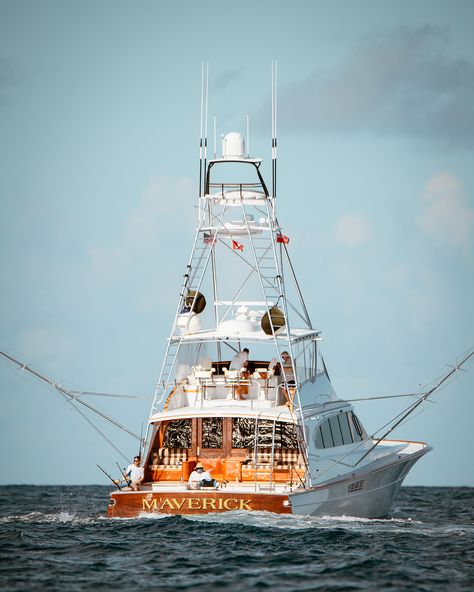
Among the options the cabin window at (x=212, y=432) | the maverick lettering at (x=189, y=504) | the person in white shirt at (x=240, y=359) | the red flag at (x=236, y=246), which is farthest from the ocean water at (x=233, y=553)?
the red flag at (x=236, y=246)

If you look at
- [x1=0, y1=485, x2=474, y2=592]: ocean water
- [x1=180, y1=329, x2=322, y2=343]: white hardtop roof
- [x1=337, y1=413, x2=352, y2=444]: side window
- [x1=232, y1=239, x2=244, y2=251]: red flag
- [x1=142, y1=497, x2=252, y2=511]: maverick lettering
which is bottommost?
[x1=0, y1=485, x2=474, y2=592]: ocean water

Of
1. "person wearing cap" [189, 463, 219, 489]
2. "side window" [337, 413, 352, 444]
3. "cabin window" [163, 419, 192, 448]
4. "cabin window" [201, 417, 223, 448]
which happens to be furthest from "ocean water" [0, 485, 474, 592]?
"side window" [337, 413, 352, 444]

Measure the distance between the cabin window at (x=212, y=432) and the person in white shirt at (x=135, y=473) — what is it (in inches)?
71.0

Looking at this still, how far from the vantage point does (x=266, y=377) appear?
35.3 metres

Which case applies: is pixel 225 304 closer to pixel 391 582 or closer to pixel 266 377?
pixel 266 377

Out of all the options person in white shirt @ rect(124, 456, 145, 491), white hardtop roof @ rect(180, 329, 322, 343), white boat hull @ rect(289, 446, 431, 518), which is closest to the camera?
white boat hull @ rect(289, 446, 431, 518)

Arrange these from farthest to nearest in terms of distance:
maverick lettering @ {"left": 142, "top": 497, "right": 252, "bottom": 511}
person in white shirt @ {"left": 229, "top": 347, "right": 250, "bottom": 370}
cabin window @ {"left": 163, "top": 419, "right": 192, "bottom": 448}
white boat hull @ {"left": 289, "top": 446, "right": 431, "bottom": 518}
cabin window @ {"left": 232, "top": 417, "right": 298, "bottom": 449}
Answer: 1. person in white shirt @ {"left": 229, "top": 347, "right": 250, "bottom": 370}
2. cabin window @ {"left": 163, "top": 419, "right": 192, "bottom": 448}
3. cabin window @ {"left": 232, "top": 417, "right": 298, "bottom": 449}
4. white boat hull @ {"left": 289, "top": 446, "right": 431, "bottom": 518}
5. maverick lettering @ {"left": 142, "top": 497, "right": 252, "bottom": 511}

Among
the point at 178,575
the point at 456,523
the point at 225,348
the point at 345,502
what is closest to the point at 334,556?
the point at 178,575

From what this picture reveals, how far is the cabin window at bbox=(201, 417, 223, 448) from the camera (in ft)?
113

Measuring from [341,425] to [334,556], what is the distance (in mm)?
9440

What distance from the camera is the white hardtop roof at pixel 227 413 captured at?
33.1 m

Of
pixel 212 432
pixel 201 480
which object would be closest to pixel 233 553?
pixel 201 480

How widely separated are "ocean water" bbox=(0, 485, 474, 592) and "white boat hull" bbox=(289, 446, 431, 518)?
17.0 inches

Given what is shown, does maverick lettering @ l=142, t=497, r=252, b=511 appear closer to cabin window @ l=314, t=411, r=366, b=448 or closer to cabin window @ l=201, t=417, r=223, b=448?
cabin window @ l=201, t=417, r=223, b=448
